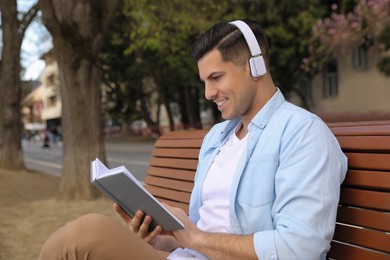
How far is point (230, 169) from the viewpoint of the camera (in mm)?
2148

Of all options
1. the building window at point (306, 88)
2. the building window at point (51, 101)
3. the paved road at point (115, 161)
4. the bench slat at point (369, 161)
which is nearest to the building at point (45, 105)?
the building window at point (51, 101)

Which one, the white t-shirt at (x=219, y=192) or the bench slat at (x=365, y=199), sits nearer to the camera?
the bench slat at (x=365, y=199)

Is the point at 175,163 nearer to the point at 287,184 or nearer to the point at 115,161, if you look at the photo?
the point at 287,184

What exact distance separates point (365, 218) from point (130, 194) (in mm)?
913

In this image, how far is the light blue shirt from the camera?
1.72 metres

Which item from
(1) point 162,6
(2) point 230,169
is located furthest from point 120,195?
(1) point 162,6

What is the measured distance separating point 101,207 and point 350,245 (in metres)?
5.96

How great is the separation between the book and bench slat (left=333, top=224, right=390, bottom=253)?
65cm

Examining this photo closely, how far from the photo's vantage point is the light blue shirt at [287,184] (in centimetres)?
172

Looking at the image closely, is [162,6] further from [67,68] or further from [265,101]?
[265,101]

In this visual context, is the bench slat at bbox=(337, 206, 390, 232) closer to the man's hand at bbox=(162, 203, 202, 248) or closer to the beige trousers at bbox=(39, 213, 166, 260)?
the man's hand at bbox=(162, 203, 202, 248)

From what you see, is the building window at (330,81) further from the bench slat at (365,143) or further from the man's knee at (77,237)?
the man's knee at (77,237)

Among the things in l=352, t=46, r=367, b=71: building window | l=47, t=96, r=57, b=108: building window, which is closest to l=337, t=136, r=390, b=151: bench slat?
l=352, t=46, r=367, b=71: building window

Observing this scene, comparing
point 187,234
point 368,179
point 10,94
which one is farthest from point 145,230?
point 10,94
